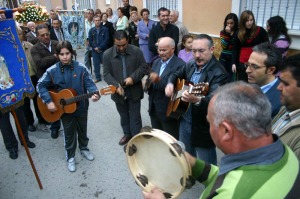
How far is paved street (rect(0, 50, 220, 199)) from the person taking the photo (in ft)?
10.5

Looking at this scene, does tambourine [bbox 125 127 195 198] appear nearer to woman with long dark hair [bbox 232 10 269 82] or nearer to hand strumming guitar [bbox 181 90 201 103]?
hand strumming guitar [bbox 181 90 201 103]

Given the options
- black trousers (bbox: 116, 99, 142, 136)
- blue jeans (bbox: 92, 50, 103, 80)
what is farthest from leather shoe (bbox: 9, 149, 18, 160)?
blue jeans (bbox: 92, 50, 103, 80)

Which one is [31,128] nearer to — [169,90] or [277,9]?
[169,90]

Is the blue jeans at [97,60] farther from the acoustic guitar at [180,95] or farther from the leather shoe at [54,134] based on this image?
→ the acoustic guitar at [180,95]

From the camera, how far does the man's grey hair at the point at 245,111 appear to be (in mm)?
1078

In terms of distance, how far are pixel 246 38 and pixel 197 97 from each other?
2597mm

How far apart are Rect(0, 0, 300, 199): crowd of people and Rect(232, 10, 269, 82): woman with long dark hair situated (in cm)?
2

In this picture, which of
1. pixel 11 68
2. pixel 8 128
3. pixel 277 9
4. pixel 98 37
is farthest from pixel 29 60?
pixel 277 9

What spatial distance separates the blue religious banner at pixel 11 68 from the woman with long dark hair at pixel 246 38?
3.55m

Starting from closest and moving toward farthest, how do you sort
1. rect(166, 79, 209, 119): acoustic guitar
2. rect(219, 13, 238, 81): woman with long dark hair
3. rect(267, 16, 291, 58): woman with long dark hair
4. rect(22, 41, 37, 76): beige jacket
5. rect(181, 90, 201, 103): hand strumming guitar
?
rect(181, 90, 201, 103): hand strumming guitar, rect(166, 79, 209, 119): acoustic guitar, rect(267, 16, 291, 58): woman with long dark hair, rect(22, 41, 37, 76): beige jacket, rect(219, 13, 238, 81): woman with long dark hair

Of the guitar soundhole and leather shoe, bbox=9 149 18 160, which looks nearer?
the guitar soundhole

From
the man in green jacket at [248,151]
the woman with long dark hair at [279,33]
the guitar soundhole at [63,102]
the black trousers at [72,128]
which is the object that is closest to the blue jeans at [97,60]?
the black trousers at [72,128]

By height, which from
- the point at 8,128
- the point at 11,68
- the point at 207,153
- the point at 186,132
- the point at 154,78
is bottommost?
the point at 8,128

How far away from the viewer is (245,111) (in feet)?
3.53
